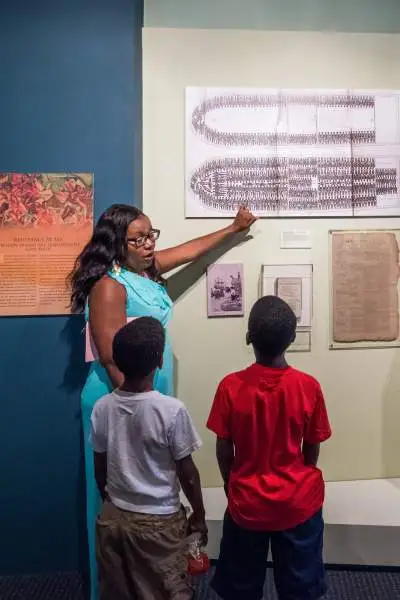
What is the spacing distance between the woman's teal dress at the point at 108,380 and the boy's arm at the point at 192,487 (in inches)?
16.4

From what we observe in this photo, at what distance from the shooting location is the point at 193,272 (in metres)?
2.09

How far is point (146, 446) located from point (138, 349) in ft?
0.77

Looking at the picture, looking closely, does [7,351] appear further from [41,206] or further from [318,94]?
[318,94]

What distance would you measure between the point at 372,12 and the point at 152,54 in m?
0.98

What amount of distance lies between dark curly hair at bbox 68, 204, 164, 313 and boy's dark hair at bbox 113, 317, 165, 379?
1.48ft

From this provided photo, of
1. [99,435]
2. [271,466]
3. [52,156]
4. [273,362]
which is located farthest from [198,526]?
[52,156]

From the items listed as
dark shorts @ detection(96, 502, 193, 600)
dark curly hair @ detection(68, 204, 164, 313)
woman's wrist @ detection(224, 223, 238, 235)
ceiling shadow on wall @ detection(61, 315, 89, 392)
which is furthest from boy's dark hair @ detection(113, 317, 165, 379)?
woman's wrist @ detection(224, 223, 238, 235)

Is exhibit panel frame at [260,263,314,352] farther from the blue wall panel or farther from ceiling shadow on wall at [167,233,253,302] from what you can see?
the blue wall panel

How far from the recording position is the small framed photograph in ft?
6.84

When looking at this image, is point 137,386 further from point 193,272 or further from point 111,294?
point 193,272

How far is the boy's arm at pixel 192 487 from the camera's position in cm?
120

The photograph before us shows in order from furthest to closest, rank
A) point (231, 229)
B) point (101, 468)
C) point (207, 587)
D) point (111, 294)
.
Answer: point (231, 229) < point (207, 587) < point (111, 294) < point (101, 468)

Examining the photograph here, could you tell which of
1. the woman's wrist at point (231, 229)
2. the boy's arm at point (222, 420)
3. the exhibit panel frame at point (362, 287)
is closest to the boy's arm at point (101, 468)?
the boy's arm at point (222, 420)

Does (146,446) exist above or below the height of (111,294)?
below
